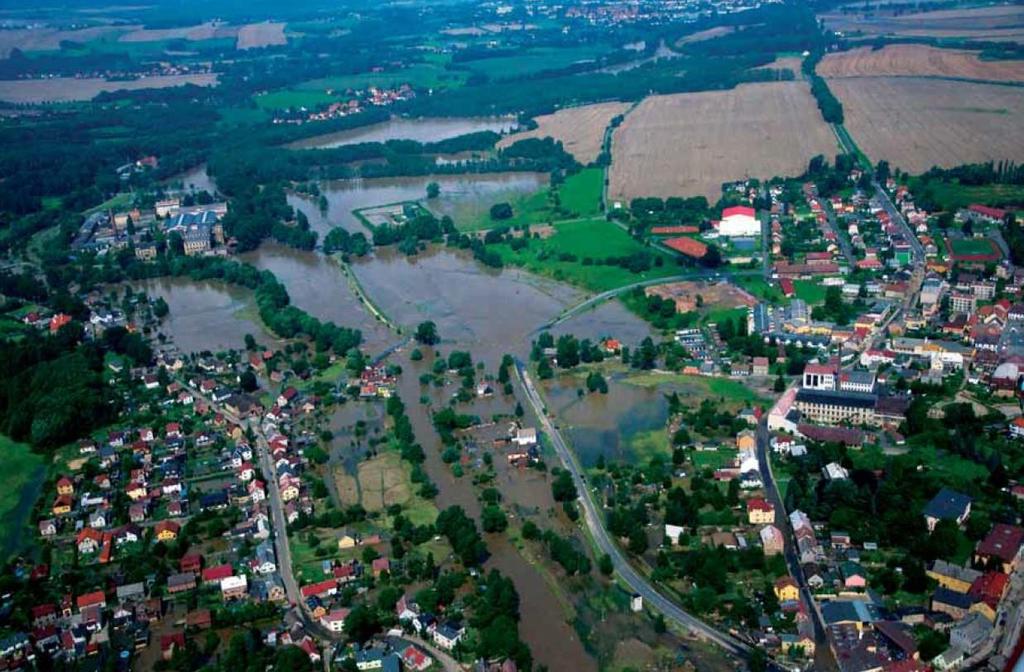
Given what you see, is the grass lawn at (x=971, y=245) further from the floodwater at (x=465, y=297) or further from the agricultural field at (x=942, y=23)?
the agricultural field at (x=942, y=23)

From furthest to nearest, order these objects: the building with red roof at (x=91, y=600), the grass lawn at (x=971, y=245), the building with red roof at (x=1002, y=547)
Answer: the grass lawn at (x=971, y=245), the building with red roof at (x=91, y=600), the building with red roof at (x=1002, y=547)

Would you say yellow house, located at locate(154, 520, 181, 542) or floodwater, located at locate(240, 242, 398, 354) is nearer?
yellow house, located at locate(154, 520, 181, 542)

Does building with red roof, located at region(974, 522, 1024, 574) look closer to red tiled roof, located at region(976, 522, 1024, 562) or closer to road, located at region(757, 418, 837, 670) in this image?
red tiled roof, located at region(976, 522, 1024, 562)

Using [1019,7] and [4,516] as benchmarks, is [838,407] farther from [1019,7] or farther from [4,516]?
[1019,7]

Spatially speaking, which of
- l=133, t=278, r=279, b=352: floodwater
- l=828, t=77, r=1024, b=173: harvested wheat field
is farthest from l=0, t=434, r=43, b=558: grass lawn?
l=828, t=77, r=1024, b=173: harvested wheat field

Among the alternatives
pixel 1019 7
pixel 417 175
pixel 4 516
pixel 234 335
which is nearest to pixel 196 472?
pixel 4 516

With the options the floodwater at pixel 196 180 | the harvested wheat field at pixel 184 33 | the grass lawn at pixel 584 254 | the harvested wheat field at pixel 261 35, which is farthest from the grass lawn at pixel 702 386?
the harvested wheat field at pixel 184 33

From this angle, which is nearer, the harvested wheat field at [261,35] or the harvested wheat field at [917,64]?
the harvested wheat field at [917,64]
